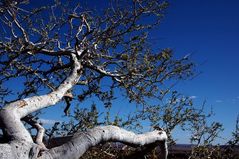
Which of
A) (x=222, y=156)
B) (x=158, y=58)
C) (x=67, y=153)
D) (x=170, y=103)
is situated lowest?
(x=67, y=153)

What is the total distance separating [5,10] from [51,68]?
2.23 meters

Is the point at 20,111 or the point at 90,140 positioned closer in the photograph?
the point at 90,140

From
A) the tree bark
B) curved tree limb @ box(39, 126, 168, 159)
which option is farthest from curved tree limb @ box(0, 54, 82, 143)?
curved tree limb @ box(39, 126, 168, 159)

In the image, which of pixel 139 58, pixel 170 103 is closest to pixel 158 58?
pixel 139 58

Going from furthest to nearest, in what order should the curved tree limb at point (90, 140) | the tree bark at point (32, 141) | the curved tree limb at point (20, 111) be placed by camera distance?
1. the curved tree limb at point (20, 111)
2. the curved tree limb at point (90, 140)
3. the tree bark at point (32, 141)

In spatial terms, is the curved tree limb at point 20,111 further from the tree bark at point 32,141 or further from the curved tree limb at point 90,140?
the curved tree limb at point 90,140

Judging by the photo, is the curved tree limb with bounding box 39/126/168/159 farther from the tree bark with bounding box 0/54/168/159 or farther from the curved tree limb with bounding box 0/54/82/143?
the curved tree limb with bounding box 0/54/82/143

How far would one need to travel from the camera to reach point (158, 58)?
32.5 feet

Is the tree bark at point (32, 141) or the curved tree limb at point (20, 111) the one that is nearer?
the tree bark at point (32, 141)

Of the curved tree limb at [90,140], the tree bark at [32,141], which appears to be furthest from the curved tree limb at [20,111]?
the curved tree limb at [90,140]

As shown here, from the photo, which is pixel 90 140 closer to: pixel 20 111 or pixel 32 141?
pixel 32 141

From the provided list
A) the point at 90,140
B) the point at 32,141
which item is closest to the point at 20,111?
the point at 32,141

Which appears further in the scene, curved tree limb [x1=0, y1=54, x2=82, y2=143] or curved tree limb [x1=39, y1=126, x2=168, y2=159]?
curved tree limb [x1=0, y1=54, x2=82, y2=143]

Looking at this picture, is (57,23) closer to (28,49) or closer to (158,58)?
(28,49)
